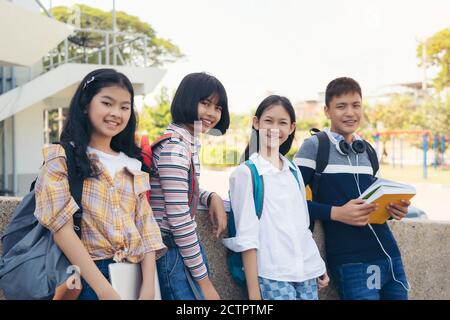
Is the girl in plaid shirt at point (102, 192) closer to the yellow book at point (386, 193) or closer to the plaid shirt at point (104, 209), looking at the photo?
the plaid shirt at point (104, 209)

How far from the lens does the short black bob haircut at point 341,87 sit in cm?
264

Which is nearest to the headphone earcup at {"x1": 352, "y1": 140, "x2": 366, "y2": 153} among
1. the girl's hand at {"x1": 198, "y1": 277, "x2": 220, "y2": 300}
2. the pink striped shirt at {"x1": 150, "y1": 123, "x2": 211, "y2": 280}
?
the pink striped shirt at {"x1": 150, "y1": 123, "x2": 211, "y2": 280}

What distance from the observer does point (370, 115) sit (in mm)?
31359

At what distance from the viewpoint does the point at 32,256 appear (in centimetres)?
170

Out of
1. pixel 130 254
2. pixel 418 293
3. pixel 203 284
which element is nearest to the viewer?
pixel 130 254

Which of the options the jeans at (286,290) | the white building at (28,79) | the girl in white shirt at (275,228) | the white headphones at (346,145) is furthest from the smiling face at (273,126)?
the white building at (28,79)

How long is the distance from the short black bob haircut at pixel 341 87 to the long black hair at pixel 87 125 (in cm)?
114

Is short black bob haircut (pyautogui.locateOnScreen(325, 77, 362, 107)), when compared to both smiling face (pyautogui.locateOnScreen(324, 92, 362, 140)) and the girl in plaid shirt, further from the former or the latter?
the girl in plaid shirt

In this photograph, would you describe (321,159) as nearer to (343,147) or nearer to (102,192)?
(343,147)

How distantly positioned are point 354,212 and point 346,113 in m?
0.56

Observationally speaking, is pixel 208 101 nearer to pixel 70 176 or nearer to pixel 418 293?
pixel 70 176

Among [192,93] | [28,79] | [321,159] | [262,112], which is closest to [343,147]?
[321,159]
